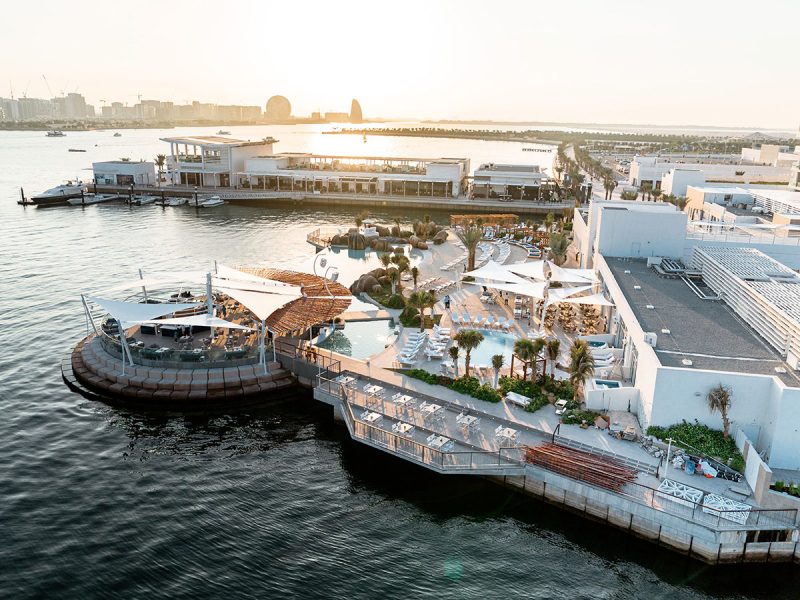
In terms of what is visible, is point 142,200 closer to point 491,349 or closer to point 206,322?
point 206,322

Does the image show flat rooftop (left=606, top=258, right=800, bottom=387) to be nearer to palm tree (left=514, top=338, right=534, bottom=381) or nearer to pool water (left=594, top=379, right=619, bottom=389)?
pool water (left=594, top=379, right=619, bottom=389)

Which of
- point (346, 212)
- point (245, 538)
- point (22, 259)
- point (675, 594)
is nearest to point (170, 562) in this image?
point (245, 538)

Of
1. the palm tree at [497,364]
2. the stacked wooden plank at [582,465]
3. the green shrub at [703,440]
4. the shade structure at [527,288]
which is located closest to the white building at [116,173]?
the shade structure at [527,288]

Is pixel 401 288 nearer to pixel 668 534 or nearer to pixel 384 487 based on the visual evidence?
pixel 384 487

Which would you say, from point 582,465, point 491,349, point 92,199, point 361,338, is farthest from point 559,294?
point 92,199

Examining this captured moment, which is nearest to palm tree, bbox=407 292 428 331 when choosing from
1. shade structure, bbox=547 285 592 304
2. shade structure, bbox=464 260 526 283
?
shade structure, bbox=464 260 526 283
